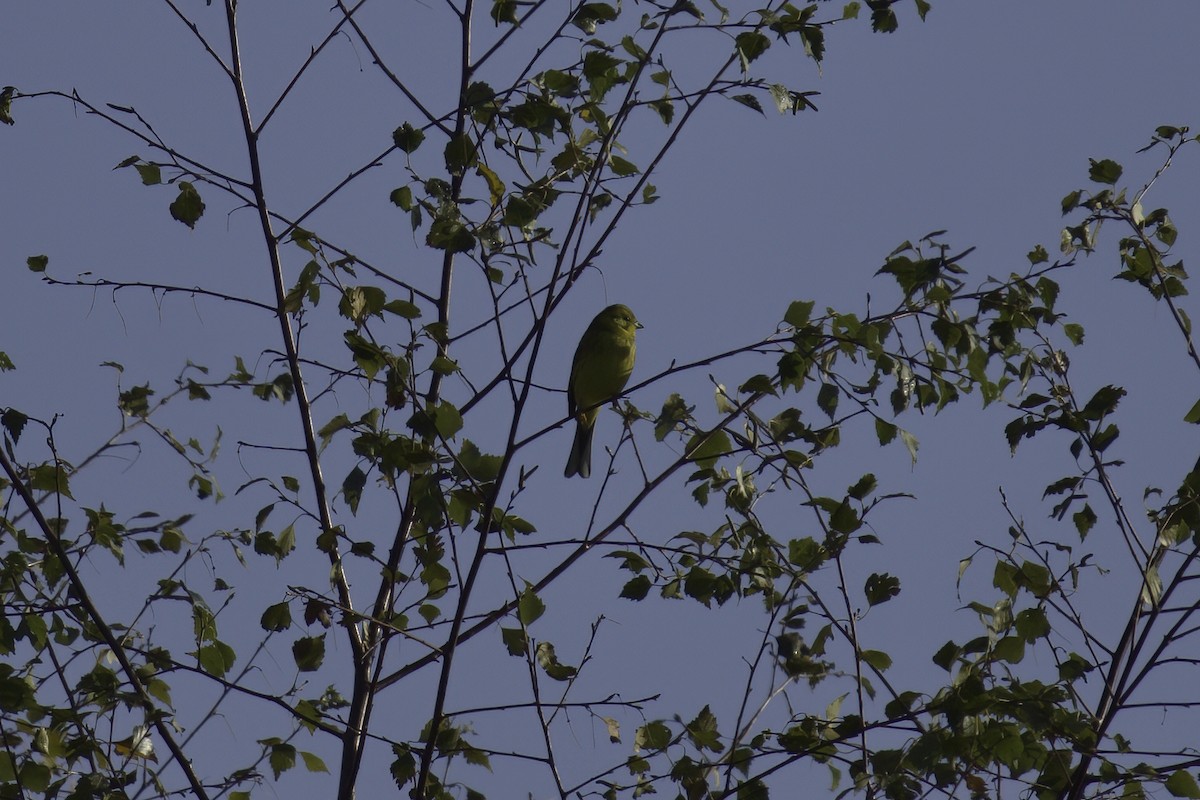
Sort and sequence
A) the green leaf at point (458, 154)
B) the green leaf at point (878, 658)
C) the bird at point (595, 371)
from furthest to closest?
the bird at point (595, 371) < the green leaf at point (458, 154) < the green leaf at point (878, 658)

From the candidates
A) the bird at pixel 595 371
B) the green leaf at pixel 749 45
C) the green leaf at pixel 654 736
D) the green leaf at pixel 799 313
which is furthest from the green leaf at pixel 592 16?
the bird at pixel 595 371

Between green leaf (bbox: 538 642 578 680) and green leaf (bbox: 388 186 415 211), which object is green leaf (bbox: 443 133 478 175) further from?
green leaf (bbox: 538 642 578 680)

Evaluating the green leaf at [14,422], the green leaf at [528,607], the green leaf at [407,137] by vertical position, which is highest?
the green leaf at [407,137]

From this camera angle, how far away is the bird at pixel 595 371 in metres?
6.63

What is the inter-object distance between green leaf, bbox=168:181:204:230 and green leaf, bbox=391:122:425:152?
22.2 inches

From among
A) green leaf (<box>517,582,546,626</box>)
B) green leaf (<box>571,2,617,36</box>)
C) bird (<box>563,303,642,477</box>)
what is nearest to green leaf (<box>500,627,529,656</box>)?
green leaf (<box>517,582,546,626</box>)

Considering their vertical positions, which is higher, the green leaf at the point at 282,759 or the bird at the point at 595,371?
the bird at the point at 595,371

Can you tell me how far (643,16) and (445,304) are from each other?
1.06 meters

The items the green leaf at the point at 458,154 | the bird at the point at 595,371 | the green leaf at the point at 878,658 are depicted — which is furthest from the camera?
the bird at the point at 595,371

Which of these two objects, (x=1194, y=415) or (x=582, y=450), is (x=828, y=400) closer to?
(x=1194, y=415)

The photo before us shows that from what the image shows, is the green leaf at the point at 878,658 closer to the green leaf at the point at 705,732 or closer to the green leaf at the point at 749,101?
the green leaf at the point at 705,732

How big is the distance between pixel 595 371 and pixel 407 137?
2.86 metres

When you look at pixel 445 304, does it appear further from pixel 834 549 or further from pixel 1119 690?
pixel 1119 690

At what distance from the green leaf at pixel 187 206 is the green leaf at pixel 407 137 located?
1.85 ft
